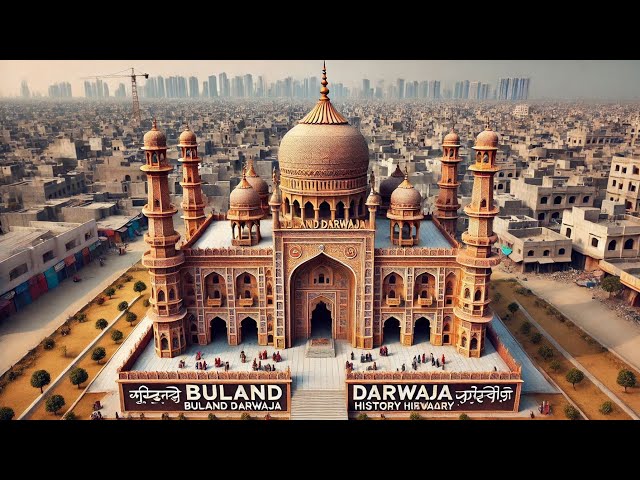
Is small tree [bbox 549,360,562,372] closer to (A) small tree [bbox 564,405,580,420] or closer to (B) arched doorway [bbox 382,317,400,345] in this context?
(A) small tree [bbox 564,405,580,420]

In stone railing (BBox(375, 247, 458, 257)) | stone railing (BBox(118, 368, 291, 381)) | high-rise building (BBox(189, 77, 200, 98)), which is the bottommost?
stone railing (BBox(118, 368, 291, 381))

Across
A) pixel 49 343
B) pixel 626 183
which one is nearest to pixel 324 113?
pixel 49 343

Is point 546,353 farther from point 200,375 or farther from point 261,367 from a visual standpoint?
point 200,375

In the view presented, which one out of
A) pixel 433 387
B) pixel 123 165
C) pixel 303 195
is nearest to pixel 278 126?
pixel 123 165

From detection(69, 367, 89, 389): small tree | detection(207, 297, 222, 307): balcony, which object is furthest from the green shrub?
detection(207, 297, 222, 307): balcony

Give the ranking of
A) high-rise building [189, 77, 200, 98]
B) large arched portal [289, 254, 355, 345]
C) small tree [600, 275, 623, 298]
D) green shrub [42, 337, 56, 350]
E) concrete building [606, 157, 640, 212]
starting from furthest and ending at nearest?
concrete building [606, 157, 640, 212] → high-rise building [189, 77, 200, 98] → small tree [600, 275, 623, 298] → green shrub [42, 337, 56, 350] → large arched portal [289, 254, 355, 345]

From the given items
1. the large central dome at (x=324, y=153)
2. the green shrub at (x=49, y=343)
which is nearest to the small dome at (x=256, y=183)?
the large central dome at (x=324, y=153)

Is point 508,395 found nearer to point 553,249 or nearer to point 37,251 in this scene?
point 553,249
